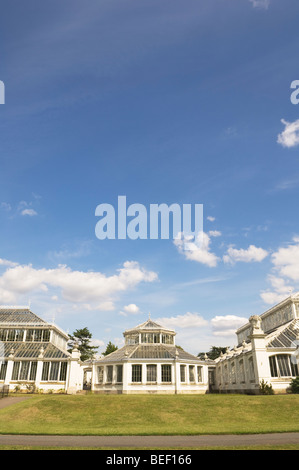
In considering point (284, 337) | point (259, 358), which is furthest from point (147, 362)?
point (284, 337)

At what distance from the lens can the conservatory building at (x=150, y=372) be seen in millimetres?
42969

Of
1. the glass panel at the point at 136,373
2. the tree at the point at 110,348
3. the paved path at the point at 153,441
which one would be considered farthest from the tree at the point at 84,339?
the paved path at the point at 153,441

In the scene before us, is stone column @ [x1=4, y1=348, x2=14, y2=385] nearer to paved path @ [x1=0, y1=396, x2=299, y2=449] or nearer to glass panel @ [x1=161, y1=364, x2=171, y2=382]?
glass panel @ [x1=161, y1=364, x2=171, y2=382]

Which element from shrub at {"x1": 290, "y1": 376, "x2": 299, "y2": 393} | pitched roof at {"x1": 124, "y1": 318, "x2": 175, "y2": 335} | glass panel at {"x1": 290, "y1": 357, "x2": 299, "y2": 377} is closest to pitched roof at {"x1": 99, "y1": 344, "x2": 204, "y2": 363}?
pitched roof at {"x1": 124, "y1": 318, "x2": 175, "y2": 335}

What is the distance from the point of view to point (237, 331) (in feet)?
237

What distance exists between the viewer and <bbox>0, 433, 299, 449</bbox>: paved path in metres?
14.0

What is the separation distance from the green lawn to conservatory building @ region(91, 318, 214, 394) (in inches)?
511

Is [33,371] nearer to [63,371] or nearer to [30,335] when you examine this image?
[63,371]

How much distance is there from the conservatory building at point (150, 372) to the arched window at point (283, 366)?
13253 mm

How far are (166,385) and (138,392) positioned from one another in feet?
13.0

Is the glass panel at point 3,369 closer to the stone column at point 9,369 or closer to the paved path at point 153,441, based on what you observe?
the stone column at point 9,369

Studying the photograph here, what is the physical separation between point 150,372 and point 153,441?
1198 inches

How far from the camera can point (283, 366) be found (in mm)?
36031
